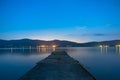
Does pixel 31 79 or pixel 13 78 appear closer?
pixel 31 79

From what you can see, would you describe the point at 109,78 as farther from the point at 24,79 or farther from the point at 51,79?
the point at 24,79

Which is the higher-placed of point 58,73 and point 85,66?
point 58,73

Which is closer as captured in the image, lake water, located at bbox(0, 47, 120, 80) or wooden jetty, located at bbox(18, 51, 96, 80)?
wooden jetty, located at bbox(18, 51, 96, 80)

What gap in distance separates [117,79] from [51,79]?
11541 millimetres

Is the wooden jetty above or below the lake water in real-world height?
above

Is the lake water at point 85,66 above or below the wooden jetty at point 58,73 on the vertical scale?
below

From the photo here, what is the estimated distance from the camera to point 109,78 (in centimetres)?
2677

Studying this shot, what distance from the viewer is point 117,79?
1040 inches

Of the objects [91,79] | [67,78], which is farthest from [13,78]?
[91,79]

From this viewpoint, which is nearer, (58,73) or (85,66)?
(58,73)

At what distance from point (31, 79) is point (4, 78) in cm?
1007

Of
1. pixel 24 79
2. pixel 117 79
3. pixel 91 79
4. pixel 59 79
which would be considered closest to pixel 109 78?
pixel 117 79

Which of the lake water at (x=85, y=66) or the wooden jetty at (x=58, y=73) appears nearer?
the wooden jetty at (x=58, y=73)

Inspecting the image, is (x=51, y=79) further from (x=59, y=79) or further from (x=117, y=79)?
(x=117, y=79)
